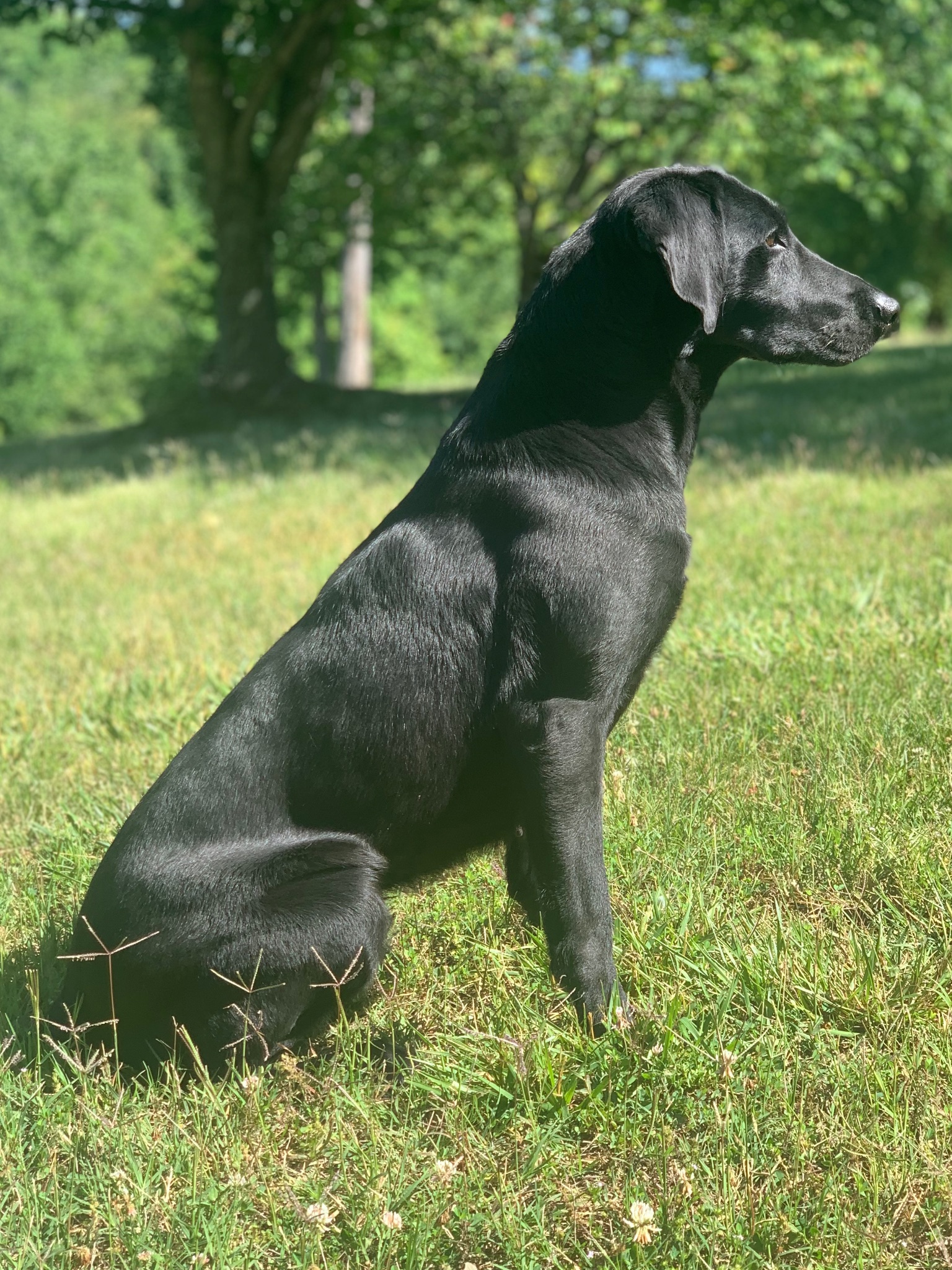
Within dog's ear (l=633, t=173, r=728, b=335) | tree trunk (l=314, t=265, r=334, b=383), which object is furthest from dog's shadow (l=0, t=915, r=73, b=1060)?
tree trunk (l=314, t=265, r=334, b=383)

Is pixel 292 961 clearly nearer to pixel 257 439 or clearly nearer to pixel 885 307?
pixel 885 307

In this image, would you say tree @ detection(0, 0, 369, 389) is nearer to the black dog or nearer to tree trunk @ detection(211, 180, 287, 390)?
tree trunk @ detection(211, 180, 287, 390)


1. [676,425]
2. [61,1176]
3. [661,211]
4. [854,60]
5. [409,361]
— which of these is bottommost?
[409,361]

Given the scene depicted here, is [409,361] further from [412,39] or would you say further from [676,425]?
[676,425]

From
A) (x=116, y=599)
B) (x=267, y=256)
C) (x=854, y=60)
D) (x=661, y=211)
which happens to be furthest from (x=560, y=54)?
(x=661, y=211)

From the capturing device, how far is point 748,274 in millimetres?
2910

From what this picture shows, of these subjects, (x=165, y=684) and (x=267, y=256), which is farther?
(x=267, y=256)

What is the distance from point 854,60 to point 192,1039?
50.8 feet

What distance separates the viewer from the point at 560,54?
15.8 meters

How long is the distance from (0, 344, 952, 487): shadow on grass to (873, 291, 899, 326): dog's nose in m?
4.99

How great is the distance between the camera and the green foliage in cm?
4178

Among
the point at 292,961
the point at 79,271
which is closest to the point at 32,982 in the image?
the point at 292,961

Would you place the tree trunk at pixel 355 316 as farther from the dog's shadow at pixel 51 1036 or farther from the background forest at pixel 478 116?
the dog's shadow at pixel 51 1036

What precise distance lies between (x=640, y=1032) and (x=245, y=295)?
13.4 meters
